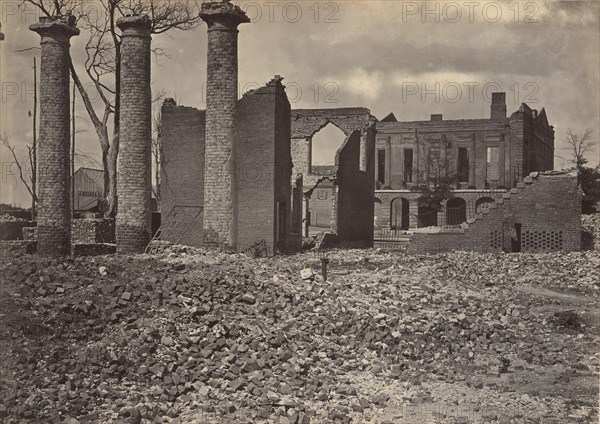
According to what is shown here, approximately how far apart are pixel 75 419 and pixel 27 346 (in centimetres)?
194

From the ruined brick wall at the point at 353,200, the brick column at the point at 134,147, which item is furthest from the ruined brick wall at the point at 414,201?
the brick column at the point at 134,147

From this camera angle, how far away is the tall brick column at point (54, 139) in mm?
20125

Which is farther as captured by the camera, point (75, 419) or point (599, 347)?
point (599, 347)

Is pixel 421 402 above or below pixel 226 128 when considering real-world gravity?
below

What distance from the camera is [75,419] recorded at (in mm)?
6996

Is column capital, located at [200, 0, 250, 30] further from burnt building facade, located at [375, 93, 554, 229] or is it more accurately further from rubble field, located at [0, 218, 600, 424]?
burnt building facade, located at [375, 93, 554, 229]

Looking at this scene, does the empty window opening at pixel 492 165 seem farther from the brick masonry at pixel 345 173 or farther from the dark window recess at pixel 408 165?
the brick masonry at pixel 345 173

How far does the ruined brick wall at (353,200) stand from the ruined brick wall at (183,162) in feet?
30.7

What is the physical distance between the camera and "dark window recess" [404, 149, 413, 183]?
48656mm

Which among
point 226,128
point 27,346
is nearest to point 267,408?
point 27,346

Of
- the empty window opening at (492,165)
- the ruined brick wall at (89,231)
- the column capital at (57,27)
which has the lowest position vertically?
the ruined brick wall at (89,231)

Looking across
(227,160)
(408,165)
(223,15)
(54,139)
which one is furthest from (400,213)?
(54,139)

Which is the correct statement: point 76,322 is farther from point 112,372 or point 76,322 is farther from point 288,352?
point 288,352

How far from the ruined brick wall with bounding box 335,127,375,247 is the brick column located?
10938 millimetres
